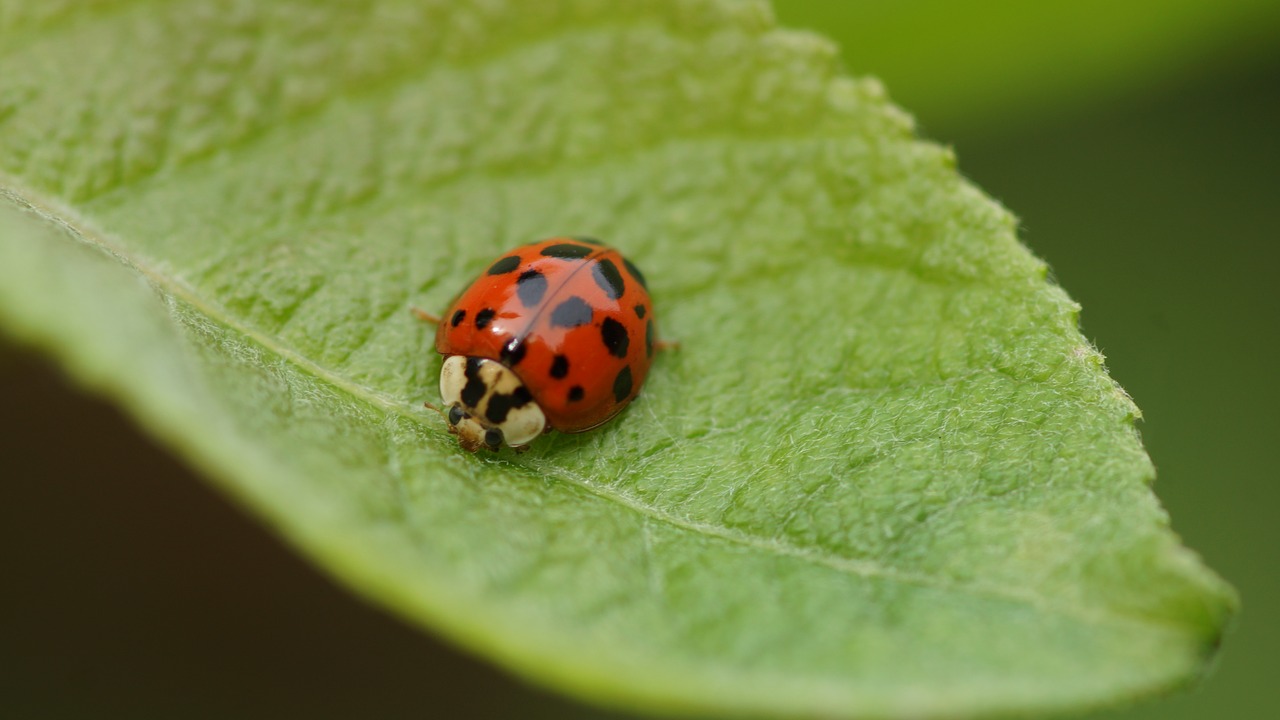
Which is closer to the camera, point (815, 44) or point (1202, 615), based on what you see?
point (1202, 615)

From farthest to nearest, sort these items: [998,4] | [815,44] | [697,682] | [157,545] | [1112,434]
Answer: [998,4] → [157,545] → [815,44] → [1112,434] → [697,682]

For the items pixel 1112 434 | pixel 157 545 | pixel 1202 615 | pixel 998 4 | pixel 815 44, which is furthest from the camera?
pixel 998 4

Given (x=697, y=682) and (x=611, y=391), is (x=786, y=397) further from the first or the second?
(x=697, y=682)

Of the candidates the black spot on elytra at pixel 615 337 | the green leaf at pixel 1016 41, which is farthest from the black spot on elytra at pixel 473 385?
the green leaf at pixel 1016 41

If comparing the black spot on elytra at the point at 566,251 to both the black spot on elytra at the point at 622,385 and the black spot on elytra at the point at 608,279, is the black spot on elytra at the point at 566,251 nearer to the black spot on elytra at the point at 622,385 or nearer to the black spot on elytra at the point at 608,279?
the black spot on elytra at the point at 608,279

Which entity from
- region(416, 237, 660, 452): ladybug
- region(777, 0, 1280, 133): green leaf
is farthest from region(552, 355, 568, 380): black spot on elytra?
region(777, 0, 1280, 133): green leaf

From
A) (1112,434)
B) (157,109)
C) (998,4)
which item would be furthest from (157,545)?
(998,4)
